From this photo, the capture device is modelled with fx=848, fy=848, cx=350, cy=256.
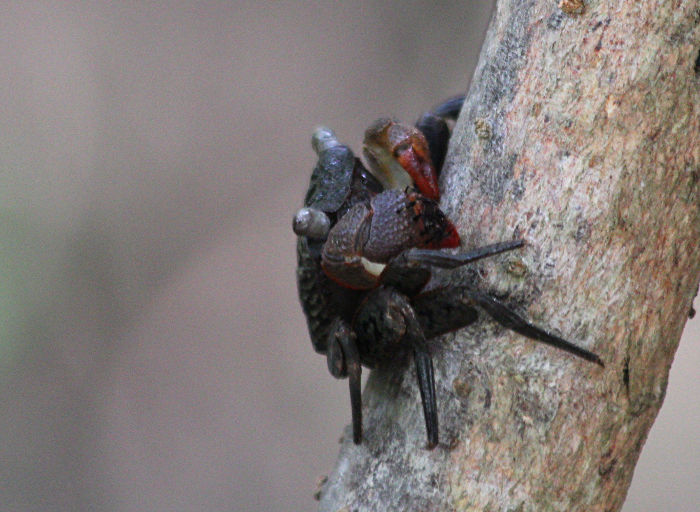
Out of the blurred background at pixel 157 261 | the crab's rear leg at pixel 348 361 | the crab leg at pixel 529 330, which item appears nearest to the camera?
the crab leg at pixel 529 330

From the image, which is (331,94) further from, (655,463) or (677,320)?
(677,320)

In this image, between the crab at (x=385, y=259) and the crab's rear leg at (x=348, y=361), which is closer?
the crab at (x=385, y=259)

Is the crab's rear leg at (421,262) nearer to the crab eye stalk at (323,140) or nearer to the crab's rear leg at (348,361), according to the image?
the crab's rear leg at (348,361)

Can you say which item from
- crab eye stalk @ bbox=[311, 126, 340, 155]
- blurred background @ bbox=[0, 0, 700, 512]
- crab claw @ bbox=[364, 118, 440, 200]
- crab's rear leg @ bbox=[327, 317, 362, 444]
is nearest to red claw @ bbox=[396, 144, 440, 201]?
crab claw @ bbox=[364, 118, 440, 200]

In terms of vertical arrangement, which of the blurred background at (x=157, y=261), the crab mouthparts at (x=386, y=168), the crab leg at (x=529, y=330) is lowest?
the blurred background at (x=157, y=261)

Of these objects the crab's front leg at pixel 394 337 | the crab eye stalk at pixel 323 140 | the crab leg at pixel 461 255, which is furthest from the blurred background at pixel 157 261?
the crab leg at pixel 461 255

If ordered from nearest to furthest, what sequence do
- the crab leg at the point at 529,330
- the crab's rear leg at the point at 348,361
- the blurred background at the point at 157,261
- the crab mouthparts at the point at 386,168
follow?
the crab leg at the point at 529,330 < the crab's rear leg at the point at 348,361 < the crab mouthparts at the point at 386,168 < the blurred background at the point at 157,261

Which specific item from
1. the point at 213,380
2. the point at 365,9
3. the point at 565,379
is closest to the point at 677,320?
the point at 565,379

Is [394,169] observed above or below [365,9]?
above
